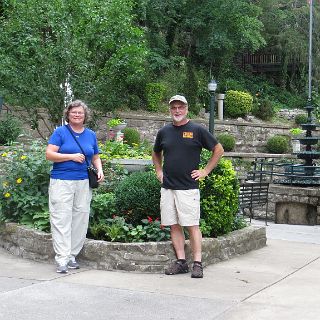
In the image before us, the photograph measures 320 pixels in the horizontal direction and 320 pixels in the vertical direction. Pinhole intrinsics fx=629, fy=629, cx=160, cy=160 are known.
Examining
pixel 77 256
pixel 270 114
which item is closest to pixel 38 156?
pixel 77 256

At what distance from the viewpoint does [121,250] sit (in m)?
6.30

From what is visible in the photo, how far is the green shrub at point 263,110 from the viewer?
26.1 meters

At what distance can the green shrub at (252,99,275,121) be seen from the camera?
2608 centimetres

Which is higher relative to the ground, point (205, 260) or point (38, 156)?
point (38, 156)

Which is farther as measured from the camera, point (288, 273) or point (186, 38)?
point (186, 38)

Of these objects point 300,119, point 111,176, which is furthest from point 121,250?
point 300,119

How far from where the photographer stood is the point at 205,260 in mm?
6695

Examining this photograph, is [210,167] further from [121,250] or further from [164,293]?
[164,293]

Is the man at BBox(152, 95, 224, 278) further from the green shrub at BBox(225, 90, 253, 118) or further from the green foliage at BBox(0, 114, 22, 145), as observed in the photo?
the green shrub at BBox(225, 90, 253, 118)

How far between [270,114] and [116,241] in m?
20.5

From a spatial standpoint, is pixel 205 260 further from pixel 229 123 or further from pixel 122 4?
pixel 229 123

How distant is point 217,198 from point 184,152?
48.3 inches

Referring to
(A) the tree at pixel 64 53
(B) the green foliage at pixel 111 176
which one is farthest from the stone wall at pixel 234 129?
(B) the green foliage at pixel 111 176

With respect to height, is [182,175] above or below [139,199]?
above
